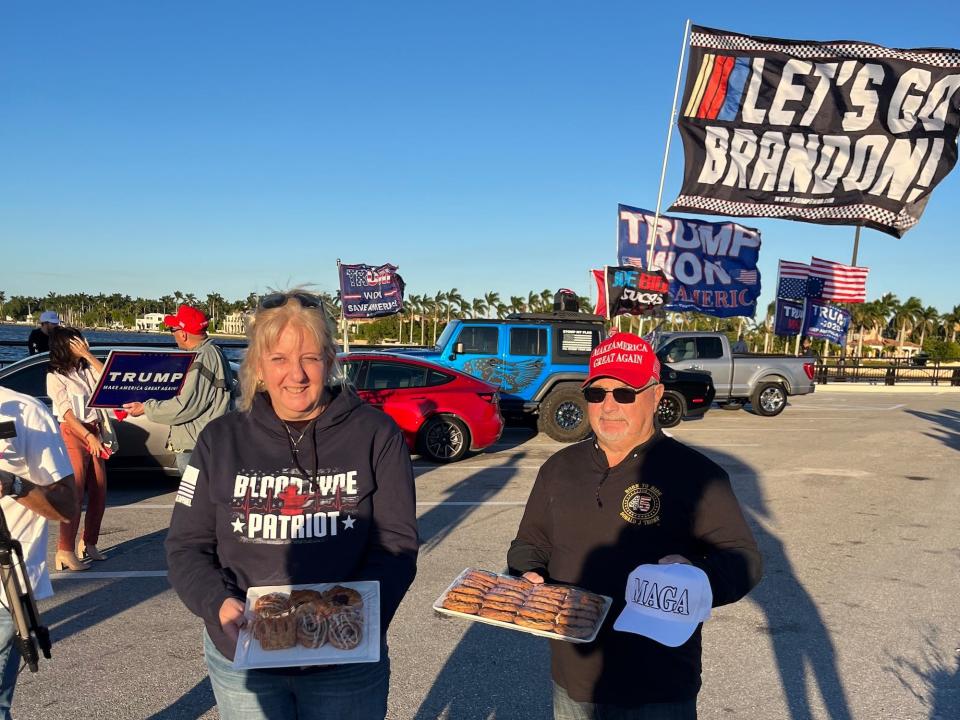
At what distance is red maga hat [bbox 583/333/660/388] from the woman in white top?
15.9 feet

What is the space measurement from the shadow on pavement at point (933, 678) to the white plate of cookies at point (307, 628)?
3276 millimetres

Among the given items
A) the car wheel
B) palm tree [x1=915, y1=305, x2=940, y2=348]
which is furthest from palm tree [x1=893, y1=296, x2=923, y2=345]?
the car wheel

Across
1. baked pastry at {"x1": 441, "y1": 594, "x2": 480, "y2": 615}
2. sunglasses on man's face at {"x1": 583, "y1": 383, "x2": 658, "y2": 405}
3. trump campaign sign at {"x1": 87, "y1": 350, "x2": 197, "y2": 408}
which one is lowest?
baked pastry at {"x1": 441, "y1": 594, "x2": 480, "y2": 615}

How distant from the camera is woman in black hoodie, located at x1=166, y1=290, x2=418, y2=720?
1.98 m

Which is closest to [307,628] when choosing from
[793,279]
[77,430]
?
[77,430]

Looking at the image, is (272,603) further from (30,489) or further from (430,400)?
(430,400)

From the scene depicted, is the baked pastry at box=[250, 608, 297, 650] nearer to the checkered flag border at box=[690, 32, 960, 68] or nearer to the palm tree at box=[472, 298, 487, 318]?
the checkered flag border at box=[690, 32, 960, 68]

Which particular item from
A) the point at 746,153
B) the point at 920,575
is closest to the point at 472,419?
the point at 920,575

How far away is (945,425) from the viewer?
1603 cm

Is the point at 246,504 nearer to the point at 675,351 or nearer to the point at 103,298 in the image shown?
the point at 675,351

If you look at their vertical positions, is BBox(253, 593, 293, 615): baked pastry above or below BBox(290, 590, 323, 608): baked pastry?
below

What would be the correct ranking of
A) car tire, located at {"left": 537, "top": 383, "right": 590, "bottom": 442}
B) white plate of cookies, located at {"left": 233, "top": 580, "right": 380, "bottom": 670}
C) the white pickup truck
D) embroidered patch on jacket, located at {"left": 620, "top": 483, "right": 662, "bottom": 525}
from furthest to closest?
1. the white pickup truck
2. car tire, located at {"left": 537, "top": 383, "right": 590, "bottom": 442}
3. embroidered patch on jacket, located at {"left": 620, "top": 483, "right": 662, "bottom": 525}
4. white plate of cookies, located at {"left": 233, "top": 580, "right": 380, "bottom": 670}

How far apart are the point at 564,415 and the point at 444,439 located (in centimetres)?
321

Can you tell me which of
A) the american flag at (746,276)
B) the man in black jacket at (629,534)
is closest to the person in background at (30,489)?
the man in black jacket at (629,534)
